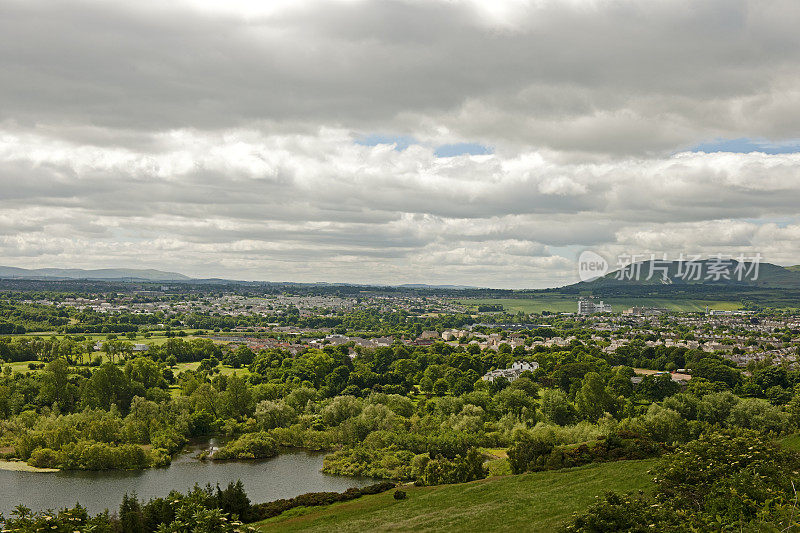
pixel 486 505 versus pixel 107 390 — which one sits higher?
pixel 486 505

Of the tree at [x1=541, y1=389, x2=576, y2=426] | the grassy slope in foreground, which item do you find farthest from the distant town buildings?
the grassy slope in foreground

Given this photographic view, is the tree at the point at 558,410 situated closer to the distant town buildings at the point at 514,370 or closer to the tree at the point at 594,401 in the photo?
the tree at the point at 594,401

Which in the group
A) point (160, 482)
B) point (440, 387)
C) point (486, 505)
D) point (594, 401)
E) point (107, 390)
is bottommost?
point (160, 482)

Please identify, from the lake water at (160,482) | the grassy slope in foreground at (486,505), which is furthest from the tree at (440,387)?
the grassy slope in foreground at (486,505)

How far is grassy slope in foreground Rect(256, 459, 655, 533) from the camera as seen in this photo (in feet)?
99.1

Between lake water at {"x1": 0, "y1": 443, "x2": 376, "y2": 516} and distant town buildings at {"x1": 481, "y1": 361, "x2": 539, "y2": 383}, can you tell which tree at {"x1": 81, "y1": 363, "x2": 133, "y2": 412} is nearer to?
lake water at {"x1": 0, "y1": 443, "x2": 376, "y2": 516}

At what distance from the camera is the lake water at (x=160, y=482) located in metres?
44.4

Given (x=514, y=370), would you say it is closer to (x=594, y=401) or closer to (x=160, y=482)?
(x=594, y=401)

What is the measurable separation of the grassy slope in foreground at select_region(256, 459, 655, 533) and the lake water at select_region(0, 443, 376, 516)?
401 inches

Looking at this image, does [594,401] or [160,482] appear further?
[594,401]

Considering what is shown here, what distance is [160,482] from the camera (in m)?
48.7

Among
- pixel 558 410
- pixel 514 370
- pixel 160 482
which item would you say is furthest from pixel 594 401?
pixel 160 482

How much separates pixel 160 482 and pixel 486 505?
3023cm

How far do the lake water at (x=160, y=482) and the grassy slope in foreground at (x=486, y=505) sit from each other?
10.2m
